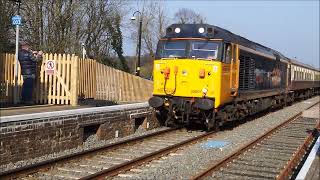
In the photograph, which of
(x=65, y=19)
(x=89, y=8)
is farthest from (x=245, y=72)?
(x=89, y=8)

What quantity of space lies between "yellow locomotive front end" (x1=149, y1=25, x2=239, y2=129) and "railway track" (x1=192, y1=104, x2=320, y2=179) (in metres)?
1.84

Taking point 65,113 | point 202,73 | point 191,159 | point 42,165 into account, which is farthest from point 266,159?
point 42,165

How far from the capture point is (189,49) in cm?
1465

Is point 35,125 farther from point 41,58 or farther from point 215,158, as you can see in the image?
point 41,58

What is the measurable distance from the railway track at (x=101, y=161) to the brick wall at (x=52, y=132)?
74 cm

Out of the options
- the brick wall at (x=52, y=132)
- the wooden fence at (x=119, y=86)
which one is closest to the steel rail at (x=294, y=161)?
the brick wall at (x=52, y=132)

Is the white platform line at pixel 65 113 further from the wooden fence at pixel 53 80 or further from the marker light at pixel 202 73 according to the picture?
the wooden fence at pixel 53 80

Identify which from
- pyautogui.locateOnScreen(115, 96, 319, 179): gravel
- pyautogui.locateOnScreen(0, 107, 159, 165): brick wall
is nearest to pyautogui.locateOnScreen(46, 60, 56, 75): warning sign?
pyautogui.locateOnScreen(0, 107, 159, 165): brick wall

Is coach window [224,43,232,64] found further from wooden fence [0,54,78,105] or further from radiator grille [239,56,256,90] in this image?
wooden fence [0,54,78,105]

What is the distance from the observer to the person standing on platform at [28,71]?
15.6m

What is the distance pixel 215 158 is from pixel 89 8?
22.8 m

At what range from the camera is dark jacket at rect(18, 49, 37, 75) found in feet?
50.9

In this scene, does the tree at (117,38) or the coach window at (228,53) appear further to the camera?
the tree at (117,38)

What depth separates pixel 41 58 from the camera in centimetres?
1622
